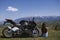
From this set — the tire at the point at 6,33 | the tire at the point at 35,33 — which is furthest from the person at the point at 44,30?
the tire at the point at 6,33

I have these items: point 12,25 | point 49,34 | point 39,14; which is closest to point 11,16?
point 12,25

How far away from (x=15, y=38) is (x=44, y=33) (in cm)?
61

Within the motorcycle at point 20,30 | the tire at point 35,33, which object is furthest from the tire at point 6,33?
the tire at point 35,33

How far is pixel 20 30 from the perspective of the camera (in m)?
4.65

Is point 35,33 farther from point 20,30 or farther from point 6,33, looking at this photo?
point 6,33

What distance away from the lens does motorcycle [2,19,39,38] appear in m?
4.62

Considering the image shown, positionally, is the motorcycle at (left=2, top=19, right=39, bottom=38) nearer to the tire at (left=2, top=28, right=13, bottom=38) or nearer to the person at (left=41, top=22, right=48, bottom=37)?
the tire at (left=2, top=28, right=13, bottom=38)

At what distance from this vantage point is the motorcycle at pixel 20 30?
182 inches

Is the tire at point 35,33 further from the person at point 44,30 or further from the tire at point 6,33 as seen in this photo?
the tire at point 6,33

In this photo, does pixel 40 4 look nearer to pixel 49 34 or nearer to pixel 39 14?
pixel 39 14

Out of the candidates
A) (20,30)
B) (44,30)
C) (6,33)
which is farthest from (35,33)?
(6,33)

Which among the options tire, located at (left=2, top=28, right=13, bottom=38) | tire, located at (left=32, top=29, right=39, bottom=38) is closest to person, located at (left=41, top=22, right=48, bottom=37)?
tire, located at (left=32, top=29, right=39, bottom=38)

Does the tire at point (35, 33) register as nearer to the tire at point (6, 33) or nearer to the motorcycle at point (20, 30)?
the motorcycle at point (20, 30)

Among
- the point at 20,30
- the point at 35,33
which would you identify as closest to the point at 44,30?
the point at 35,33
